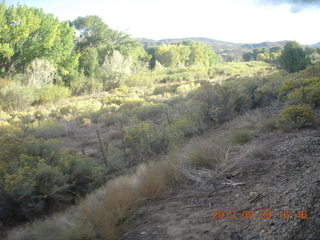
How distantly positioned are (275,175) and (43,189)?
11.4 feet

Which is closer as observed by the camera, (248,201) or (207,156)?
(248,201)

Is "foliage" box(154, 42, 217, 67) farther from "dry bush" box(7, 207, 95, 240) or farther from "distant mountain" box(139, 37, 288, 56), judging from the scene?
"distant mountain" box(139, 37, 288, 56)

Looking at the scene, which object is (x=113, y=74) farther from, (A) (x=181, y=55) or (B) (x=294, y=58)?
(A) (x=181, y=55)

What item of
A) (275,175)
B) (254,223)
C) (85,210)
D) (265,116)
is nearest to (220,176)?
(275,175)

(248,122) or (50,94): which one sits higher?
(50,94)

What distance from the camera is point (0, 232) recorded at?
12.4 feet

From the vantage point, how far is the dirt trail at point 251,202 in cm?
260

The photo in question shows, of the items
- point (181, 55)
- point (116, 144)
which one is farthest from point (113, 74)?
point (181, 55)

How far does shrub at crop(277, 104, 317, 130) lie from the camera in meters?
5.93

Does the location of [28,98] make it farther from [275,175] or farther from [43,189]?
[275,175]

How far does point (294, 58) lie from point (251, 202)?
689 inches

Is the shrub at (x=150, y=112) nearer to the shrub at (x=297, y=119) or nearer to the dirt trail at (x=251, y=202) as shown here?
the shrub at (x=297, y=119)

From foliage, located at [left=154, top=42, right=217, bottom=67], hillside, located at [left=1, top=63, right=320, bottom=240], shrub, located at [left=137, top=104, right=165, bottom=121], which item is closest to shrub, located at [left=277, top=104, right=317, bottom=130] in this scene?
hillside, located at [left=1, top=63, right=320, bottom=240]
